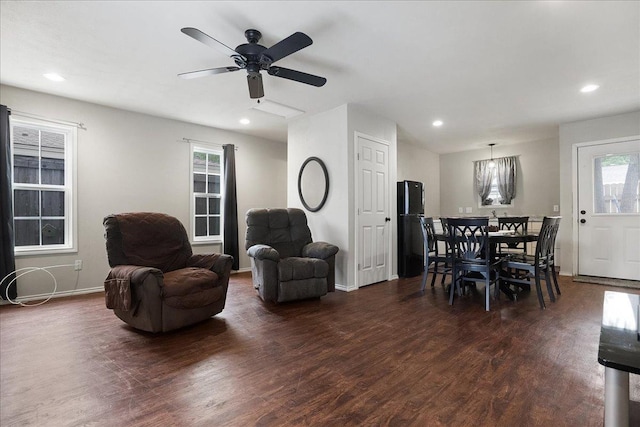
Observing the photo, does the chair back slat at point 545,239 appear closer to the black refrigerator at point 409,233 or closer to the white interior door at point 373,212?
the black refrigerator at point 409,233

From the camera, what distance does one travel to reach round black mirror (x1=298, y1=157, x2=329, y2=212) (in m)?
4.54

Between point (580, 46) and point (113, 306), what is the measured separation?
4799mm

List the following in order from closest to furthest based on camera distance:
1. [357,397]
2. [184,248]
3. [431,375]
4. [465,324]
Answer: [357,397]
[431,375]
[465,324]
[184,248]

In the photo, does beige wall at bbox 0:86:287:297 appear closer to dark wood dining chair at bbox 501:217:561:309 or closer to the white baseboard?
the white baseboard

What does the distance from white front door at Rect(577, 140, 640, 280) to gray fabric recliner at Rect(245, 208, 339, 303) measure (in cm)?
418

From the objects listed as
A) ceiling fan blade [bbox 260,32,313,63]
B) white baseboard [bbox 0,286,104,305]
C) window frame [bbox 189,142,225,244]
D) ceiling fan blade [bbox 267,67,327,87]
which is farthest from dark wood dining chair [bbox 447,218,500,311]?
white baseboard [bbox 0,286,104,305]

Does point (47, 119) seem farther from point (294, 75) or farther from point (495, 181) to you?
point (495, 181)

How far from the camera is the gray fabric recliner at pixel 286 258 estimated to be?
11.4 ft

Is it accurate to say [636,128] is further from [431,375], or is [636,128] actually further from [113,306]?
[113,306]

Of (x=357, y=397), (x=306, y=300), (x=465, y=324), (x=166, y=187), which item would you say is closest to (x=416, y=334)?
(x=465, y=324)

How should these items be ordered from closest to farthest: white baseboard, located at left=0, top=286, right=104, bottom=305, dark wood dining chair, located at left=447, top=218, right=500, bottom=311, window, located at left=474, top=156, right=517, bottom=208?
dark wood dining chair, located at left=447, top=218, right=500, bottom=311
white baseboard, located at left=0, top=286, right=104, bottom=305
window, located at left=474, top=156, right=517, bottom=208

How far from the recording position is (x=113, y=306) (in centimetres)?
277

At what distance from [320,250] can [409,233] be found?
1980mm

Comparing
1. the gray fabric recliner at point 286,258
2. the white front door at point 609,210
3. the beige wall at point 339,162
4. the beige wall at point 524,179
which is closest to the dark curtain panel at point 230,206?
the beige wall at point 339,162
